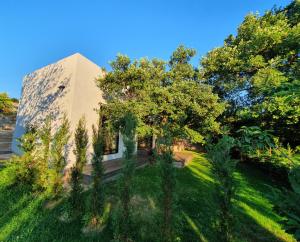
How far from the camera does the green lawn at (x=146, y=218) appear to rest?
12.3 feet

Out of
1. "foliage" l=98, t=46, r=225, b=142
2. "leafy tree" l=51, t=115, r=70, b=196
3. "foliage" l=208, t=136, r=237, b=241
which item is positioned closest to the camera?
"foliage" l=208, t=136, r=237, b=241

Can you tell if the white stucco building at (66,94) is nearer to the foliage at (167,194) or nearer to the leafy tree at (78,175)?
the leafy tree at (78,175)

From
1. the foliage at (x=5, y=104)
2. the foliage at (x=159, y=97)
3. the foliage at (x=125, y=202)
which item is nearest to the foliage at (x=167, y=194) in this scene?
the foliage at (x=125, y=202)

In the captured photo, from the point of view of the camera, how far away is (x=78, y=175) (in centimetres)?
457

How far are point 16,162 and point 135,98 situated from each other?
553cm

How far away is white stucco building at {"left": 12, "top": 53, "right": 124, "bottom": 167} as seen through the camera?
27.7ft

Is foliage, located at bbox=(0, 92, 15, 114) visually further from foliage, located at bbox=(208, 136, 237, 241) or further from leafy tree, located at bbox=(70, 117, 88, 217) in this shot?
foliage, located at bbox=(208, 136, 237, 241)

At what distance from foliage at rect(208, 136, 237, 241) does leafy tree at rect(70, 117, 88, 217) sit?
3423 millimetres

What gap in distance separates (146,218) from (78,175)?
7.02 ft

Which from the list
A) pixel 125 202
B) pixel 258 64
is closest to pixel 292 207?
pixel 125 202

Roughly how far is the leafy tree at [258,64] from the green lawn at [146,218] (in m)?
4.80

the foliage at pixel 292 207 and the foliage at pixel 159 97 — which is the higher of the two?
the foliage at pixel 159 97

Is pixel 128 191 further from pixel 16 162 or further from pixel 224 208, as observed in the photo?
pixel 16 162

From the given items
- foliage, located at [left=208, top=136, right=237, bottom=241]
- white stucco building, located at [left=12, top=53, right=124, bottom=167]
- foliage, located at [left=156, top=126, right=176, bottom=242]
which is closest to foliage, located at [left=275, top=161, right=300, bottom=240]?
foliage, located at [left=208, top=136, right=237, bottom=241]
